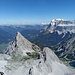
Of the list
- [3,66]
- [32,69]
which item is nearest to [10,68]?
[3,66]

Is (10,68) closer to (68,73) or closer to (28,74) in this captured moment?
(28,74)

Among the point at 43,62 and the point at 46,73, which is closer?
the point at 46,73

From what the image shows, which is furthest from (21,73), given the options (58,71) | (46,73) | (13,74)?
(58,71)

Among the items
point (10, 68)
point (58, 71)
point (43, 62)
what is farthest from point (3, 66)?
point (58, 71)

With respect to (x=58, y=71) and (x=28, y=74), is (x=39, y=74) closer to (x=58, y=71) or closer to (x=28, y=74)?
(x=28, y=74)

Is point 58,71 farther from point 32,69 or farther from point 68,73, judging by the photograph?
point 32,69

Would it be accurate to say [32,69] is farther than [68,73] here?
No

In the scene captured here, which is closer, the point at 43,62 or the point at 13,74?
the point at 13,74
